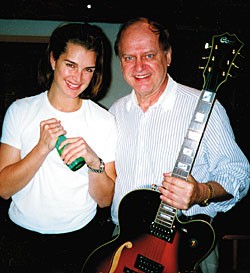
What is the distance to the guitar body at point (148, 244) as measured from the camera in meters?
1.46

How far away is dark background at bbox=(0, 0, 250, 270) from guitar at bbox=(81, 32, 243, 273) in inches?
87.0

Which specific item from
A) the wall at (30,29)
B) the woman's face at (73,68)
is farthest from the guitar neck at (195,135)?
the wall at (30,29)

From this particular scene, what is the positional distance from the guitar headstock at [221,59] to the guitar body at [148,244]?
690mm

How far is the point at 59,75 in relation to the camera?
169 centimetres

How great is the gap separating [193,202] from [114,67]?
4.36 m

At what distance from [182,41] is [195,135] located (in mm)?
4050

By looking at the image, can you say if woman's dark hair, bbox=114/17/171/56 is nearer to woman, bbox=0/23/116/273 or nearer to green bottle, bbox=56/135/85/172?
woman, bbox=0/23/116/273

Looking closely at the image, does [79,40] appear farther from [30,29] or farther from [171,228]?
[30,29]

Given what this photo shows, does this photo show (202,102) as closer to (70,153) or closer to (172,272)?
(70,153)

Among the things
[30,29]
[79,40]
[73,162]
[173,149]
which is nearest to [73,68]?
[79,40]

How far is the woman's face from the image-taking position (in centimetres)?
167

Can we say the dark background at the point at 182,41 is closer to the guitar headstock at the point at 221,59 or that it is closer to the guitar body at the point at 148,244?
the guitar headstock at the point at 221,59

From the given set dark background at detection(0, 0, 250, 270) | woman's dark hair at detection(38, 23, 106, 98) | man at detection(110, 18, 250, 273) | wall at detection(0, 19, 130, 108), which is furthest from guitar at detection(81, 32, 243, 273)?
wall at detection(0, 19, 130, 108)

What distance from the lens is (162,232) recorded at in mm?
1506
